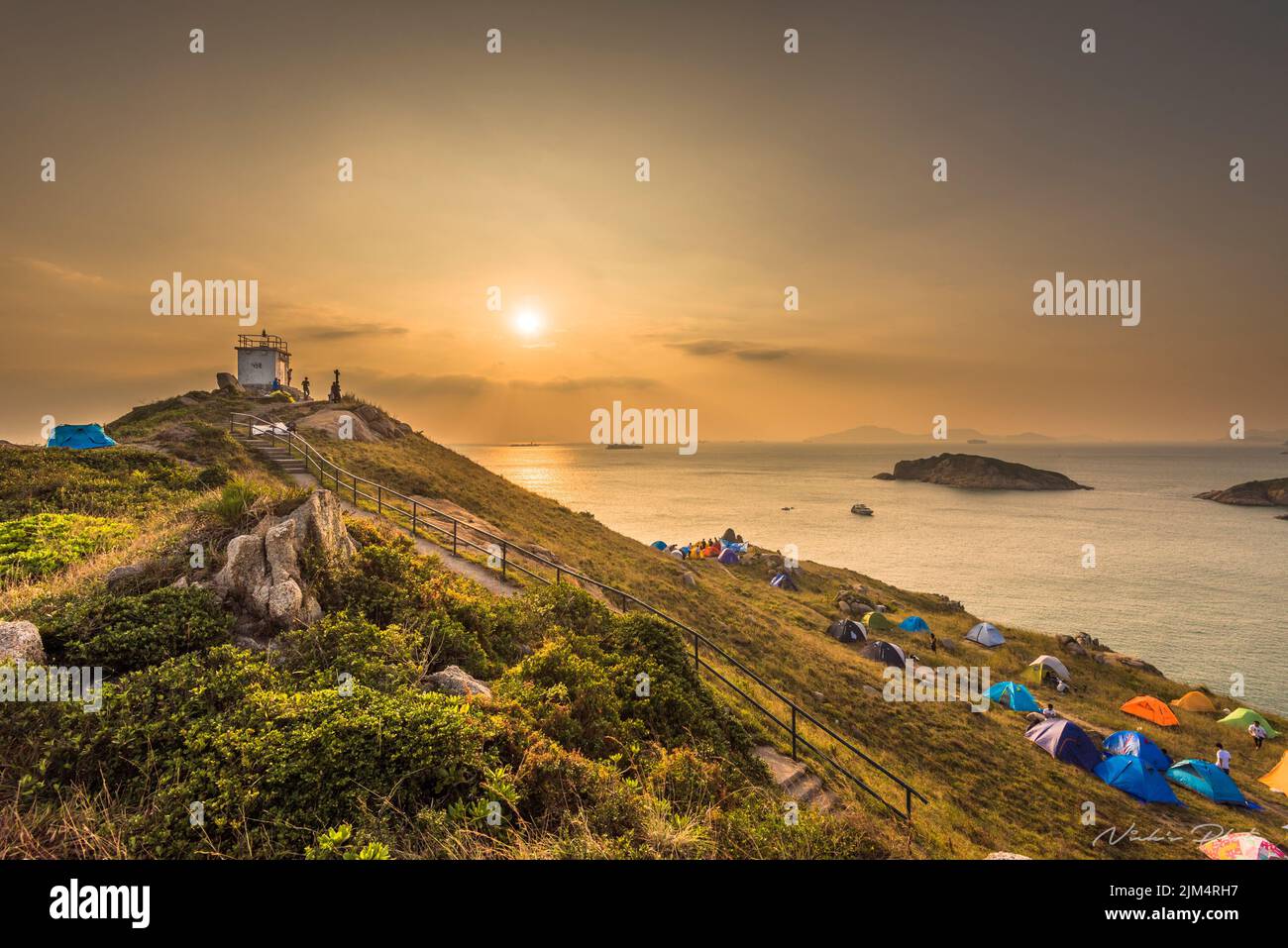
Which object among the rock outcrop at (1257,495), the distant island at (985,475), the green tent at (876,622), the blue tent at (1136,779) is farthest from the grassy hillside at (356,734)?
the distant island at (985,475)

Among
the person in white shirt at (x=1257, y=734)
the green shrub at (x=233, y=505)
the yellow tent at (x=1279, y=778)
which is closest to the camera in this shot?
the green shrub at (x=233, y=505)

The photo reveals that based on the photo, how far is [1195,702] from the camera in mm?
24828

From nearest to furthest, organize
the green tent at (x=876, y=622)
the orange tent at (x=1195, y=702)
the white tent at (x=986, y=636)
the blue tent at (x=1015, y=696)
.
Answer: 1. the blue tent at (x=1015, y=696)
2. the orange tent at (x=1195, y=702)
3. the white tent at (x=986, y=636)
4. the green tent at (x=876, y=622)

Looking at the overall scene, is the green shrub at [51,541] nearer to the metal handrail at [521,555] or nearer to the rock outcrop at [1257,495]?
the metal handrail at [521,555]

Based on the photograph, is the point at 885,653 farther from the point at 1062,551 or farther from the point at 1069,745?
the point at 1062,551

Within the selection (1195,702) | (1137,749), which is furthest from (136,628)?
(1195,702)

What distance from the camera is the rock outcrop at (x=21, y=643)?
5957mm

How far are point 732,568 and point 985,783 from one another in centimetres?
2914

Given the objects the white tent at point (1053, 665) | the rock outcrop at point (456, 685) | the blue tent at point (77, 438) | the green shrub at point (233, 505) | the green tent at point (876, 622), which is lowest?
the white tent at point (1053, 665)

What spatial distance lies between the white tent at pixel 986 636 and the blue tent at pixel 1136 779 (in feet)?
48.2

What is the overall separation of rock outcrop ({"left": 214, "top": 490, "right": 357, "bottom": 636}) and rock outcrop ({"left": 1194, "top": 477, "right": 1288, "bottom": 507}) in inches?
7389

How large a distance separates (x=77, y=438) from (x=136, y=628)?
20.9m

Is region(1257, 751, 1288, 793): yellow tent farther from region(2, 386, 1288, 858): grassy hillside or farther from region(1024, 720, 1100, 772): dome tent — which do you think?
region(1024, 720, 1100, 772): dome tent

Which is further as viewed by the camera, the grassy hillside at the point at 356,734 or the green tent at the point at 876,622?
the green tent at the point at 876,622
